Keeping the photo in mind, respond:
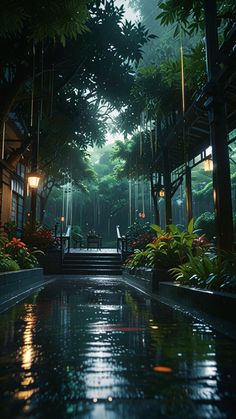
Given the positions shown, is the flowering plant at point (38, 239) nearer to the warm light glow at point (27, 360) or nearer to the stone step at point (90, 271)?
the stone step at point (90, 271)

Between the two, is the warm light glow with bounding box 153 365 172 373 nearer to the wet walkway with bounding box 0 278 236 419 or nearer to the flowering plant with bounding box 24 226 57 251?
the wet walkway with bounding box 0 278 236 419

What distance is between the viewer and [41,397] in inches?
70.6

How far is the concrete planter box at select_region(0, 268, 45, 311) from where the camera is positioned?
5.82 m

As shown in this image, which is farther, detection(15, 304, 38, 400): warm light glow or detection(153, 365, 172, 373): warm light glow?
detection(153, 365, 172, 373): warm light glow

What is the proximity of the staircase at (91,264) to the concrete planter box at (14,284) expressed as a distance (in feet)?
21.2

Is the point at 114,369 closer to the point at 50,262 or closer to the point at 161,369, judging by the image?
the point at 161,369

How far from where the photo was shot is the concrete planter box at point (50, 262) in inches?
608

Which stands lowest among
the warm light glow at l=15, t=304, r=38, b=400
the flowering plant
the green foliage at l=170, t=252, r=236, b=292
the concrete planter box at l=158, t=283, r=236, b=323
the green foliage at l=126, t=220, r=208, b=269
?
the warm light glow at l=15, t=304, r=38, b=400

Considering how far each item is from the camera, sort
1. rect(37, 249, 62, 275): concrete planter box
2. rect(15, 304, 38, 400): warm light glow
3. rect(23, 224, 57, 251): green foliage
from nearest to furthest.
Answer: rect(15, 304, 38, 400): warm light glow → rect(37, 249, 62, 275): concrete planter box → rect(23, 224, 57, 251): green foliage

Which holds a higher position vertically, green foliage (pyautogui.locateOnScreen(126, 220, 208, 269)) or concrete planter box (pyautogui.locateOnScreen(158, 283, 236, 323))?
green foliage (pyautogui.locateOnScreen(126, 220, 208, 269))

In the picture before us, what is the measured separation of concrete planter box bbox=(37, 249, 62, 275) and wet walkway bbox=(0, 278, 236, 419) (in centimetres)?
1153

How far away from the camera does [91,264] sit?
16.7m

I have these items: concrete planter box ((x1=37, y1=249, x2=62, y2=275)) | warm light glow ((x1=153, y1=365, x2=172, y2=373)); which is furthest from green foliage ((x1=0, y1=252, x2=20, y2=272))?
concrete planter box ((x1=37, y1=249, x2=62, y2=275))

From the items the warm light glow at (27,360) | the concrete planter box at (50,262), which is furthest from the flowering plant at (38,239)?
the warm light glow at (27,360)
